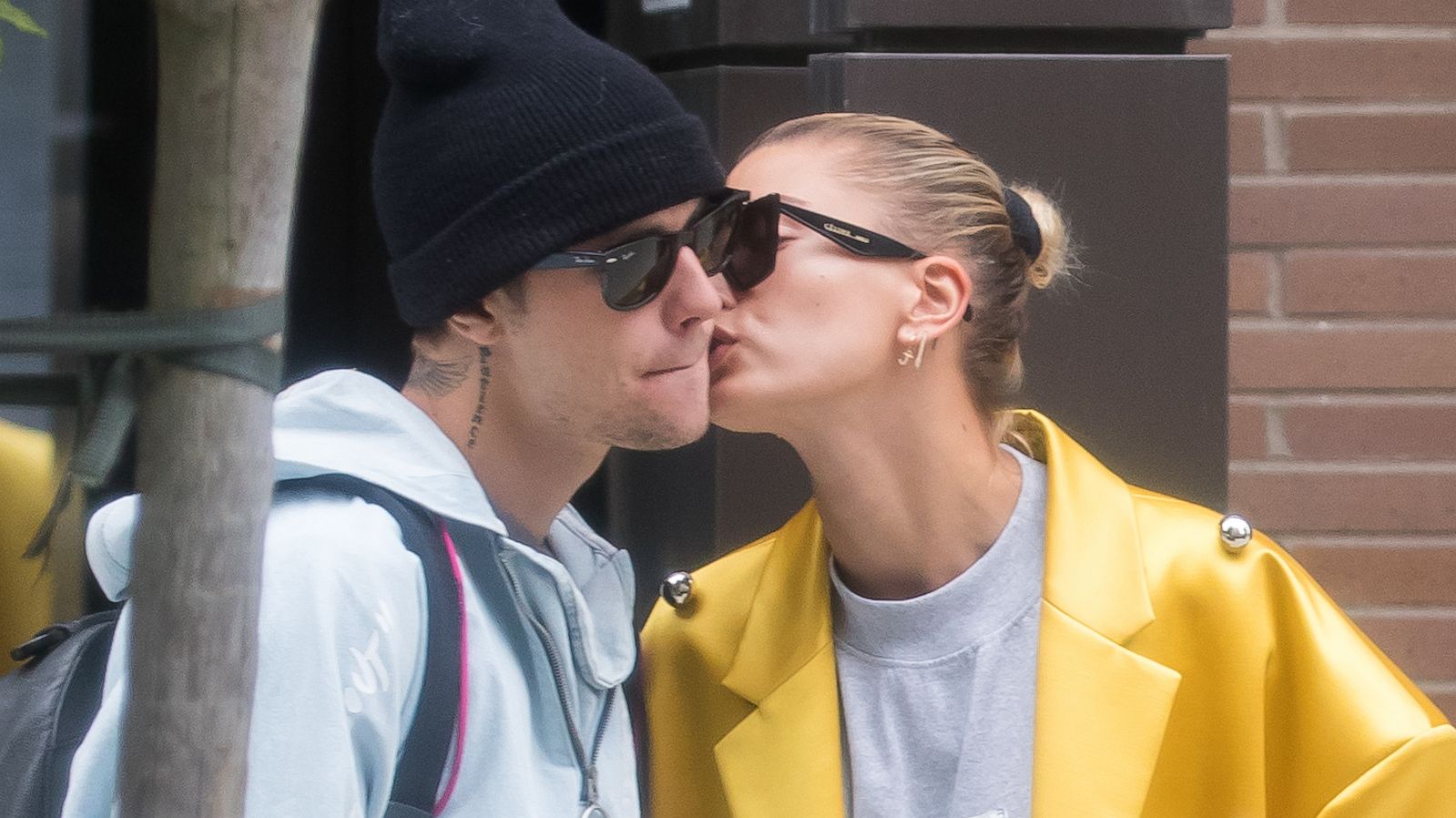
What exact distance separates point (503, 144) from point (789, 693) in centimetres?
93

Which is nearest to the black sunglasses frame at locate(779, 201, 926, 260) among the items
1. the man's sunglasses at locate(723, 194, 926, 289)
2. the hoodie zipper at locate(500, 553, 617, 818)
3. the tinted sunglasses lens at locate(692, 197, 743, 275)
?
the man's sunglasses at locate(723, 194, 926, 289)

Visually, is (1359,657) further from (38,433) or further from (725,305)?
(38,433)

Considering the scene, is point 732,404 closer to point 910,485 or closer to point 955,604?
point 910,485

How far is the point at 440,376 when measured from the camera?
2.28 meters

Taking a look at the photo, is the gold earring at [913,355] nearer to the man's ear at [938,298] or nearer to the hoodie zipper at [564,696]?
the man's ear at [938,298]

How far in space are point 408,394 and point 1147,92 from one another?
1.53 m

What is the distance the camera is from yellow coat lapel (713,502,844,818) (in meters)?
2.51

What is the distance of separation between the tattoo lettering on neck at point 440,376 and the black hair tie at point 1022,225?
891 millimetres

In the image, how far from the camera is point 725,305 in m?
2.51

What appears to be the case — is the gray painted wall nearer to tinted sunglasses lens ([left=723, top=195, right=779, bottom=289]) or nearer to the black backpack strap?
tinted sunglasses lens ([left=723, top=195, right=779, bottom=289])

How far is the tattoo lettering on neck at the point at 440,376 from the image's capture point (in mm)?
2260

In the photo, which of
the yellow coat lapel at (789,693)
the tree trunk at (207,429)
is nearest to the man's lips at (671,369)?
the yellow coat lapel at (789,693)

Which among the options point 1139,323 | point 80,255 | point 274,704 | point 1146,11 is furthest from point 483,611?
point 80,255

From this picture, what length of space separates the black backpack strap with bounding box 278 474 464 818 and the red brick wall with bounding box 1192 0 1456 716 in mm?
2260
